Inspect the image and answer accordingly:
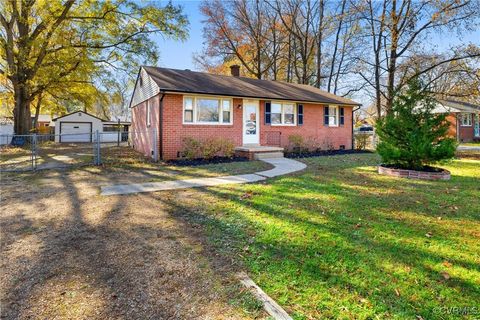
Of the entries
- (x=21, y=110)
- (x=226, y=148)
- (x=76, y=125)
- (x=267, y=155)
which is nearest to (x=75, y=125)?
(x=76, y=125)

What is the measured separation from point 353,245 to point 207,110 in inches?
409

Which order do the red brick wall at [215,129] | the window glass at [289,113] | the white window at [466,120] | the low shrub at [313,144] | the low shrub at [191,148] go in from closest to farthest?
the low shrub at [191,148]
the red brick wall at [215,129]
the window glass at [289,113]
the low shrub at [313,144]
the white window at [466,120]

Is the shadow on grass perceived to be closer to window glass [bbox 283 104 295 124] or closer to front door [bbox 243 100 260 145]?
front door [bbox 243 100 260 145]

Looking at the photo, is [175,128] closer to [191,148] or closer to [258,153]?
[191,148]

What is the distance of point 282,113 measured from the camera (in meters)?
15.2

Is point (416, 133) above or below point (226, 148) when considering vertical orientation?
above

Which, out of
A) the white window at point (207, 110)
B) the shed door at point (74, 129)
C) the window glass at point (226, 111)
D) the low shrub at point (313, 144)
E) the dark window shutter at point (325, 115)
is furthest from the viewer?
the shed door at point (74, 129)

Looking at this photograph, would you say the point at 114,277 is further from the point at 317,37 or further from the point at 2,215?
the point at 317,37

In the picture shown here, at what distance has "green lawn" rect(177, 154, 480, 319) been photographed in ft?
8.15

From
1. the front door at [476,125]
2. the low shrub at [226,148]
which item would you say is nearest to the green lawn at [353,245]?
the low shrub at [226,148]

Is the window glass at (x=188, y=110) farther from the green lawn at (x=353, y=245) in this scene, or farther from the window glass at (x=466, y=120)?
the window glass at (x=466, y=120)

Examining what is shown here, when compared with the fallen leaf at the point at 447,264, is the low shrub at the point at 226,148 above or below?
above

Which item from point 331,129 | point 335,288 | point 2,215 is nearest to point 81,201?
point 2,215

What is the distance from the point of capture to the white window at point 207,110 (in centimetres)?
1245
